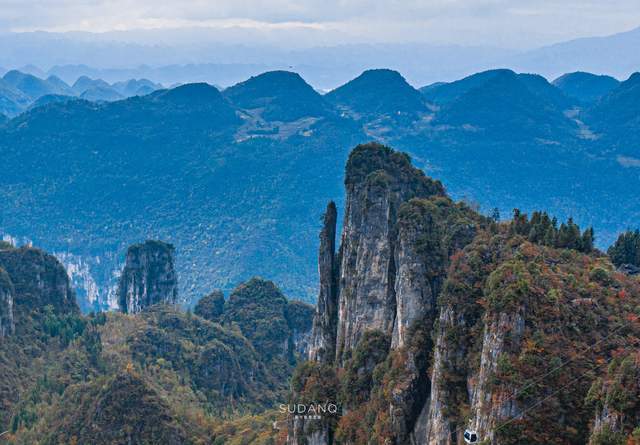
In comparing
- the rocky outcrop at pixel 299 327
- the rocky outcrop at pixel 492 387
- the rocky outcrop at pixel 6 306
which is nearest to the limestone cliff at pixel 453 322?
the rocky outcrop at pixel 492 387

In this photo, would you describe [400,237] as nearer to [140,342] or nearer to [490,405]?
[490,405]

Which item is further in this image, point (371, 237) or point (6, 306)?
point (6, 306)

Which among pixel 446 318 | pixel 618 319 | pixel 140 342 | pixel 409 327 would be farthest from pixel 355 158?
pixel 140 342

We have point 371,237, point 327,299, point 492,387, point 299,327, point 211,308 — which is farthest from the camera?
point 211,308

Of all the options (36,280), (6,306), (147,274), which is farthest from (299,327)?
(6,306)

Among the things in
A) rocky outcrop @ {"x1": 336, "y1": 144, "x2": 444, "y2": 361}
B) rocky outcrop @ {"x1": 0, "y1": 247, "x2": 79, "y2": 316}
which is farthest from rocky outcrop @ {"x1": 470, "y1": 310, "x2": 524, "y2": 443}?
rocky outcrop @ {"x1": 0, "y1": 247, "x2": 79, "y2": 316}

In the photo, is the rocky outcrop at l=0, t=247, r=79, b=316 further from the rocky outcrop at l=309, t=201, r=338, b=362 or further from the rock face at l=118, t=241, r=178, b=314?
the rocky outcrop at l=309, t=201, r=338, b=362

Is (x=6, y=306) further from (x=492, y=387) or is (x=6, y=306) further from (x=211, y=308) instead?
(x=492, y=387)

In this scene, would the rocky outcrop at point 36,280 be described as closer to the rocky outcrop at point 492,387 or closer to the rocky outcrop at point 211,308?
the rocky outcrop at point 211,308
